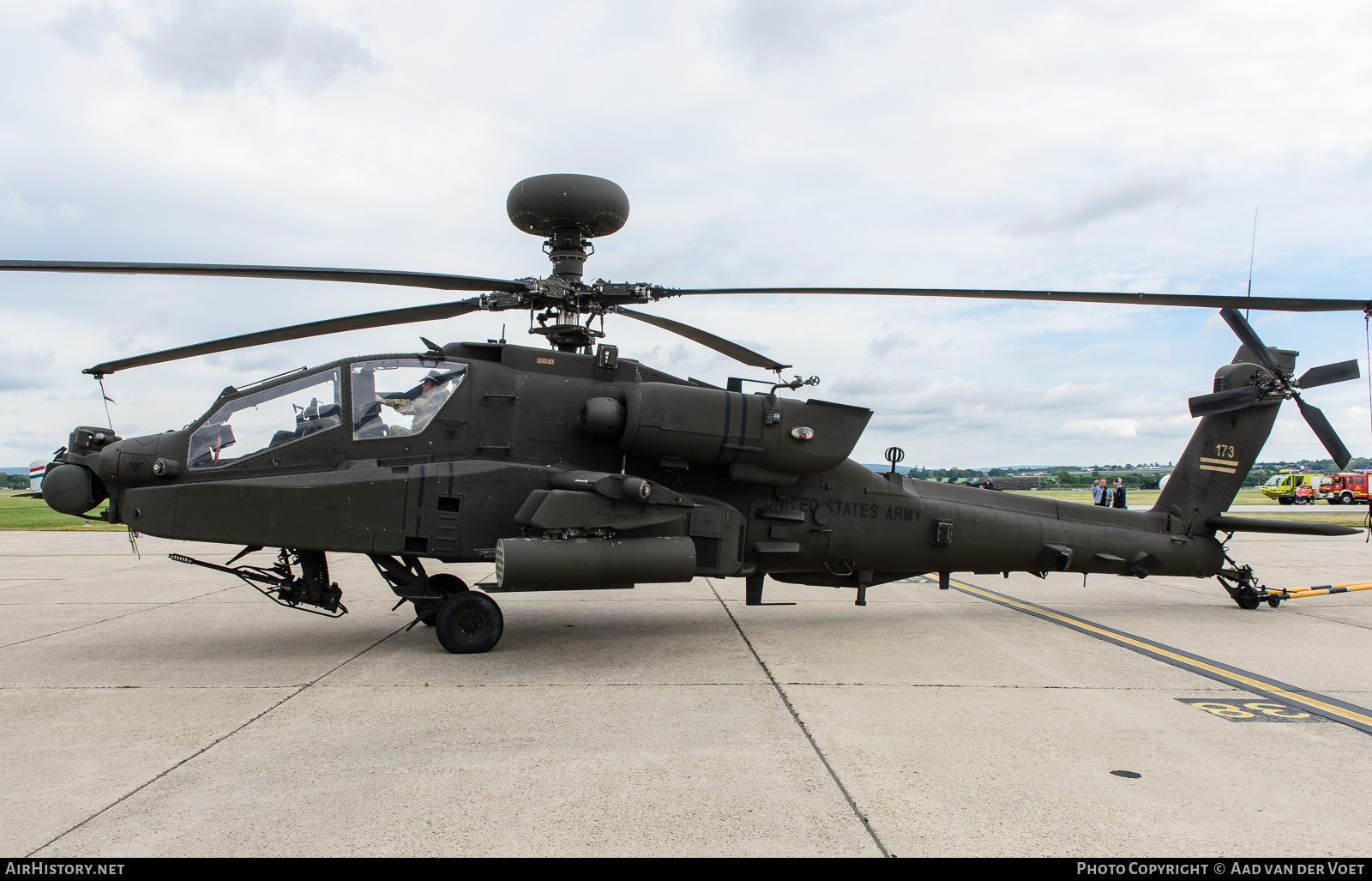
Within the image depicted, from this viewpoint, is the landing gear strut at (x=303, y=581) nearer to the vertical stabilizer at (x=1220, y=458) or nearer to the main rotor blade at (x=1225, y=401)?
the vertical stabilizer at (x=1220, y=458)

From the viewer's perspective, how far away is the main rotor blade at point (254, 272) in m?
5.80

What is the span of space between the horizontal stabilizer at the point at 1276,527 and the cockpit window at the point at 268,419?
10.1 meters

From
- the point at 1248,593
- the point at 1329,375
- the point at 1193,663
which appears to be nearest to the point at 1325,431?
the point at 1329,375

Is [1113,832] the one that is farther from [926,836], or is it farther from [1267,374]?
[1267,374]

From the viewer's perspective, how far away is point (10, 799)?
3568mm

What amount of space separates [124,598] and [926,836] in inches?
418

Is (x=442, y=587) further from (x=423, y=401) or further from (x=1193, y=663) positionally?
(x=1193, y=663)

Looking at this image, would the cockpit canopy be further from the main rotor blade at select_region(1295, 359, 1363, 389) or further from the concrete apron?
the main rotor blade at select_region(1295, 359, 1363, 389)

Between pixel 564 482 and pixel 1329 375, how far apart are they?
8952 millimetres

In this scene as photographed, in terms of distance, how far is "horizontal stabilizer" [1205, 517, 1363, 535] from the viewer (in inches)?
342

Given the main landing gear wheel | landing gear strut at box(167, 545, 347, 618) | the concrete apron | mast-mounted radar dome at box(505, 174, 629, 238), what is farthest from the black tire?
mast-mounted radar dome at box(505, 174, 629, 238)

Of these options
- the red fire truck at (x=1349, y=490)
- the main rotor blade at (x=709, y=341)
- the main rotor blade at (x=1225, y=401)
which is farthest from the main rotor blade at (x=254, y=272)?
the red fire truck at (x=1349, y=490)

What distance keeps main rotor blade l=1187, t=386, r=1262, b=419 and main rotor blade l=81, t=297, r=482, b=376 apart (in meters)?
8.74
